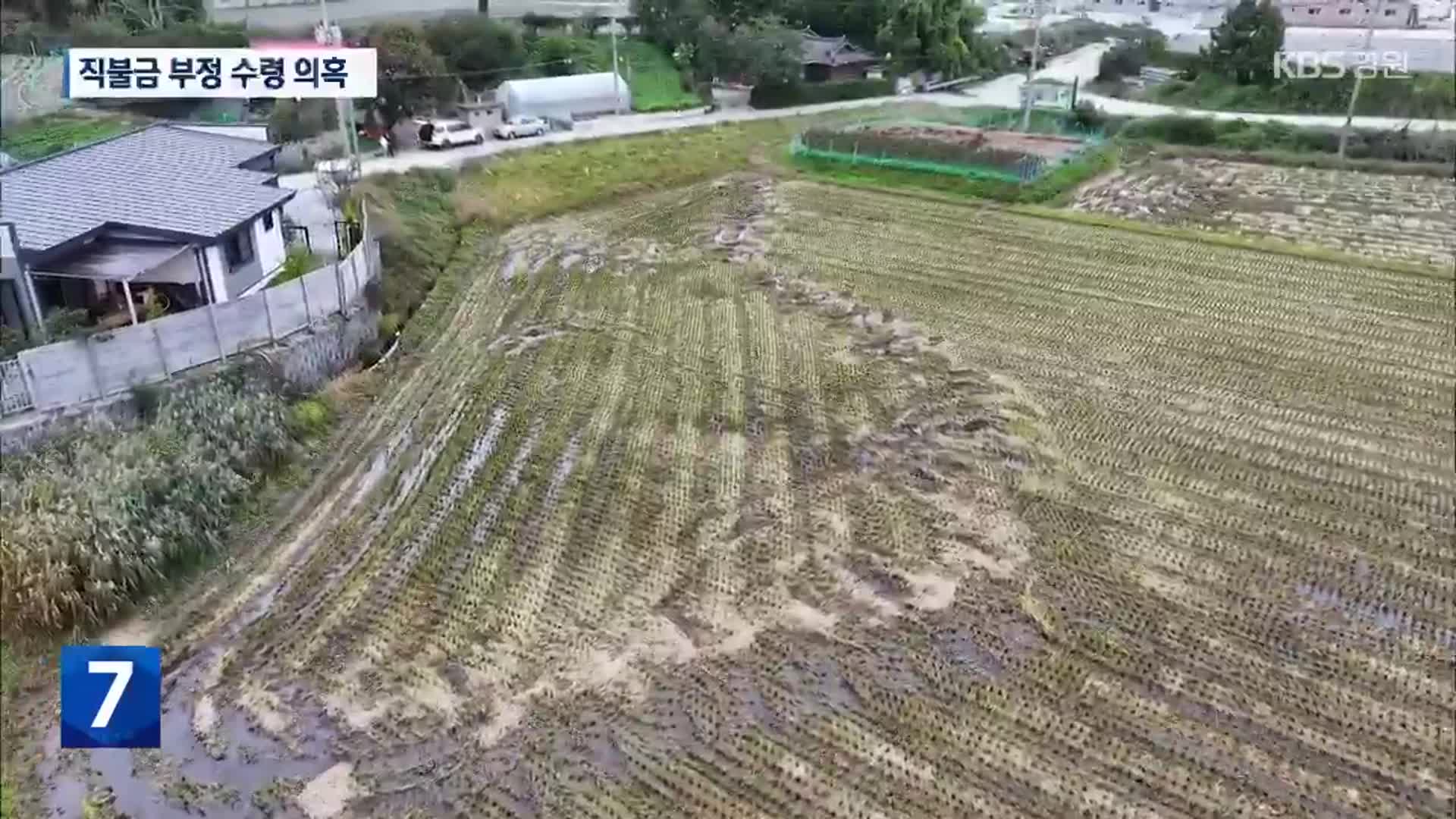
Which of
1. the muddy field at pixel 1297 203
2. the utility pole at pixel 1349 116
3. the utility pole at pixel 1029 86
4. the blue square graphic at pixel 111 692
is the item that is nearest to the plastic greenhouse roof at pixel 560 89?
the utility pole at pixel 1029 86

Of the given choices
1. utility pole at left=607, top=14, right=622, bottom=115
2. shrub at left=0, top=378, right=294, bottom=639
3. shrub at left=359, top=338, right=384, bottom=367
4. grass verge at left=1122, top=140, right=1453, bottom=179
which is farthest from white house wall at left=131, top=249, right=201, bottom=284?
grass verge at left=1122, top=140, right=1453, bottom=179

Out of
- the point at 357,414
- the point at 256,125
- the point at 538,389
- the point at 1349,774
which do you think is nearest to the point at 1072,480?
the point at 1349,774

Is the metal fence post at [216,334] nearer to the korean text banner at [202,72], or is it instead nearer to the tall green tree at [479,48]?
→ the korean text banner at [202,72]

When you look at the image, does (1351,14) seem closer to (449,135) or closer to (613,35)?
(613,35)

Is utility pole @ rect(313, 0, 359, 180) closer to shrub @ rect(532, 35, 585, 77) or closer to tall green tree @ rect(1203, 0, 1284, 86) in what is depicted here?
shrub @ rect(532, 35, 585, 77)

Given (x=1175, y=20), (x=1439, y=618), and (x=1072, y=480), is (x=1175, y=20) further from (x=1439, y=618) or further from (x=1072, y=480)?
(x=1439, y=618)

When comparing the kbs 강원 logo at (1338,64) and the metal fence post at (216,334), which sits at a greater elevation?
the kbs 강원 logo at (1338,64)
